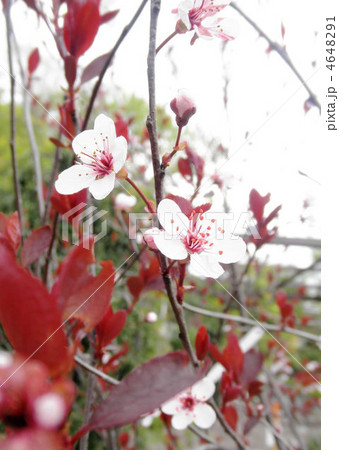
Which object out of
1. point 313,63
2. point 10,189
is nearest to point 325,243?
point 313,63

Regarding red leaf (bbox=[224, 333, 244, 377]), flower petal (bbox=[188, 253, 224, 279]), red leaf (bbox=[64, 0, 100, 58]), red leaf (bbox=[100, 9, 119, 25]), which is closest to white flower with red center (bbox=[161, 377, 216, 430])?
red leaf (bbox=[224, 333, 244, 377])

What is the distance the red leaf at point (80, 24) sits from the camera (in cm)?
57

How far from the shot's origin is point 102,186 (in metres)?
0.47

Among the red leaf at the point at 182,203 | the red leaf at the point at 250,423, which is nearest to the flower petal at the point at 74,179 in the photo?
the red leaf at the point at 182,203

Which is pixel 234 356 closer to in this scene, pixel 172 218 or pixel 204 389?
pixel 204 389

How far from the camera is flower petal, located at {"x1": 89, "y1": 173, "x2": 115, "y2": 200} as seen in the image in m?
0.45

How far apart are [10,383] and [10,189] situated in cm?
168

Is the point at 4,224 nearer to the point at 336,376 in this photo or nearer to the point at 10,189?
the point at 336,376

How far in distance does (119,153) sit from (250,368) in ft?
1.91

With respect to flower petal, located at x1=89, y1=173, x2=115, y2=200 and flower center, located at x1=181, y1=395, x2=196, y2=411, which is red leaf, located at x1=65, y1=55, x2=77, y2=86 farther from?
flower center, located at x1=181, y1=395, x2=196, y2=411

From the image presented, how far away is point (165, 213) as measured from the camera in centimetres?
42

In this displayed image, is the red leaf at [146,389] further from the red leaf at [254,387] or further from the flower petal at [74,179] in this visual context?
the red leaf at [254,387]

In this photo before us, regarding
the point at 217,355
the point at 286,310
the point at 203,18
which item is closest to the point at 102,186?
the point at 203,18

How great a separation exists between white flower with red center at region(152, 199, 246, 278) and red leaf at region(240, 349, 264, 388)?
1.37 ft
